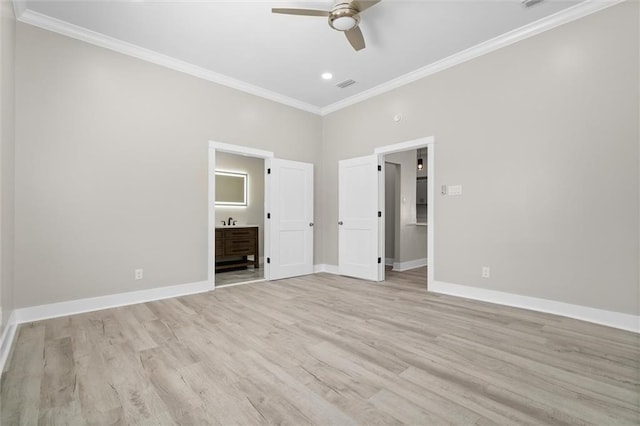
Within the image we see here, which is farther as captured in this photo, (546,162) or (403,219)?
(403,219)

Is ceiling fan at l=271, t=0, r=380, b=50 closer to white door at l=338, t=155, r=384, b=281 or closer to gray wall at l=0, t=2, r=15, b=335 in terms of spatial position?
gray wall at l=0, t=2, r=15, b=335

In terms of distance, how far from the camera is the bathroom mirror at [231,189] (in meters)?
6.45

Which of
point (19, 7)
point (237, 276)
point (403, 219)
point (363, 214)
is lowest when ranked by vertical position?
point (237, 276)

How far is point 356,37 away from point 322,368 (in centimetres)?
309

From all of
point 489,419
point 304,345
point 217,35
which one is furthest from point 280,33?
point 489,419

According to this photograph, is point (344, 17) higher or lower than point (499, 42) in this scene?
lower

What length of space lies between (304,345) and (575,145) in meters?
3.34

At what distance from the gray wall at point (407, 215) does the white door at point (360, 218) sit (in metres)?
1.06

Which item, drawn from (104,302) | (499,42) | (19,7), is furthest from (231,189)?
(499,42)

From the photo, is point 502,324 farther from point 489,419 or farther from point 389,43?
point 389,43

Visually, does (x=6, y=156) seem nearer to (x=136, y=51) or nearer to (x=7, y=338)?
(x=7, y=338)

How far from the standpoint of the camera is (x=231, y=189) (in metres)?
6.65

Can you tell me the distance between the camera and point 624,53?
2721 mm

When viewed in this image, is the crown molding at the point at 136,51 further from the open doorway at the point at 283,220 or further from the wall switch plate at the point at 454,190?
the wall switch plate at the point at 454,190
